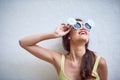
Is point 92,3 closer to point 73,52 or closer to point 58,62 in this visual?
point 73,52

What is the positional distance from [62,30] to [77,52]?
0.19 metres

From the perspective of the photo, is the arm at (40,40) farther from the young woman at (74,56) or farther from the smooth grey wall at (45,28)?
the smooth grey wall at (45,28)

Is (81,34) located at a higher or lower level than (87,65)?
higher

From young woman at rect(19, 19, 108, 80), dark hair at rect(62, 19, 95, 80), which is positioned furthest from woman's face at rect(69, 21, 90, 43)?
dark hair at rect(62, 19, 95, 80)

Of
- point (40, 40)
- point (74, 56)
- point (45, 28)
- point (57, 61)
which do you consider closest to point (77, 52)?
point (74, 56)

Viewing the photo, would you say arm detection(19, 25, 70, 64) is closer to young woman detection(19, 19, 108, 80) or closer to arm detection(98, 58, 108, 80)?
young woman detection(19, 19, 108, 80)

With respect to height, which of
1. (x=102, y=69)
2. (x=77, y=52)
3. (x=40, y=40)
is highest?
(x=40, y=40)

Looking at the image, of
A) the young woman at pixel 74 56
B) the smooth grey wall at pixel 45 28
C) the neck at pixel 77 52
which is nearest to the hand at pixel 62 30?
the young woman at pixel 74 56

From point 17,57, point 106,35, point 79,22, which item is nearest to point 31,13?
point 17,57

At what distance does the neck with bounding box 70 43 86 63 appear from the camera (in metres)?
1.33

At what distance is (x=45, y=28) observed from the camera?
1.56 metres

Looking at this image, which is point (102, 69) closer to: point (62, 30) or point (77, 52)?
point (77, 52)

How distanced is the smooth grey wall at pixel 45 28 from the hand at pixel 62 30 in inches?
9.4

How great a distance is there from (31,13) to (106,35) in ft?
2.08
